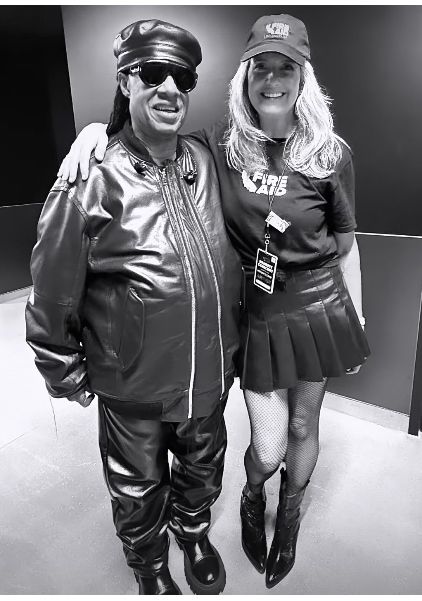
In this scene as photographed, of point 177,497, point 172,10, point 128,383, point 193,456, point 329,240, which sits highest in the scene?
point 172,10

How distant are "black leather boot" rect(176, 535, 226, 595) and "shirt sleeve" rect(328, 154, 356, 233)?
112 cm

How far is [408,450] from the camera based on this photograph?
2.20 m

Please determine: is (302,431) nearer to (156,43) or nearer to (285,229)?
(285,229)

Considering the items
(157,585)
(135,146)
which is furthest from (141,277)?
(157,585)

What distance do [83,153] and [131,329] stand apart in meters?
0.43

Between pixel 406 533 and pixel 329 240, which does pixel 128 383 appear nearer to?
pixel 329 240

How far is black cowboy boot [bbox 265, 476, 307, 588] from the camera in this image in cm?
158

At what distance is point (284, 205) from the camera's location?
1.29 m

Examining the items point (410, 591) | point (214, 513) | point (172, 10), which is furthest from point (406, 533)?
point (172, 10)

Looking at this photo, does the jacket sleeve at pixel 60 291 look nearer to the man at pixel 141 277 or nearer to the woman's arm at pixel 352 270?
the man at pixel 141 277

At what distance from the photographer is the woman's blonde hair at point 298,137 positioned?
1.29m

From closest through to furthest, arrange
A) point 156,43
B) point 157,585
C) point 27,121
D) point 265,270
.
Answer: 1. point 156,43
2. point 265,270
3. point 157,585
4. point 27,121

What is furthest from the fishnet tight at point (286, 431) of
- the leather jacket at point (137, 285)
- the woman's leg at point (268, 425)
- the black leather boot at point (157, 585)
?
the black leather boot at point (157, 585)

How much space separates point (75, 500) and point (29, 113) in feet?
11.9
